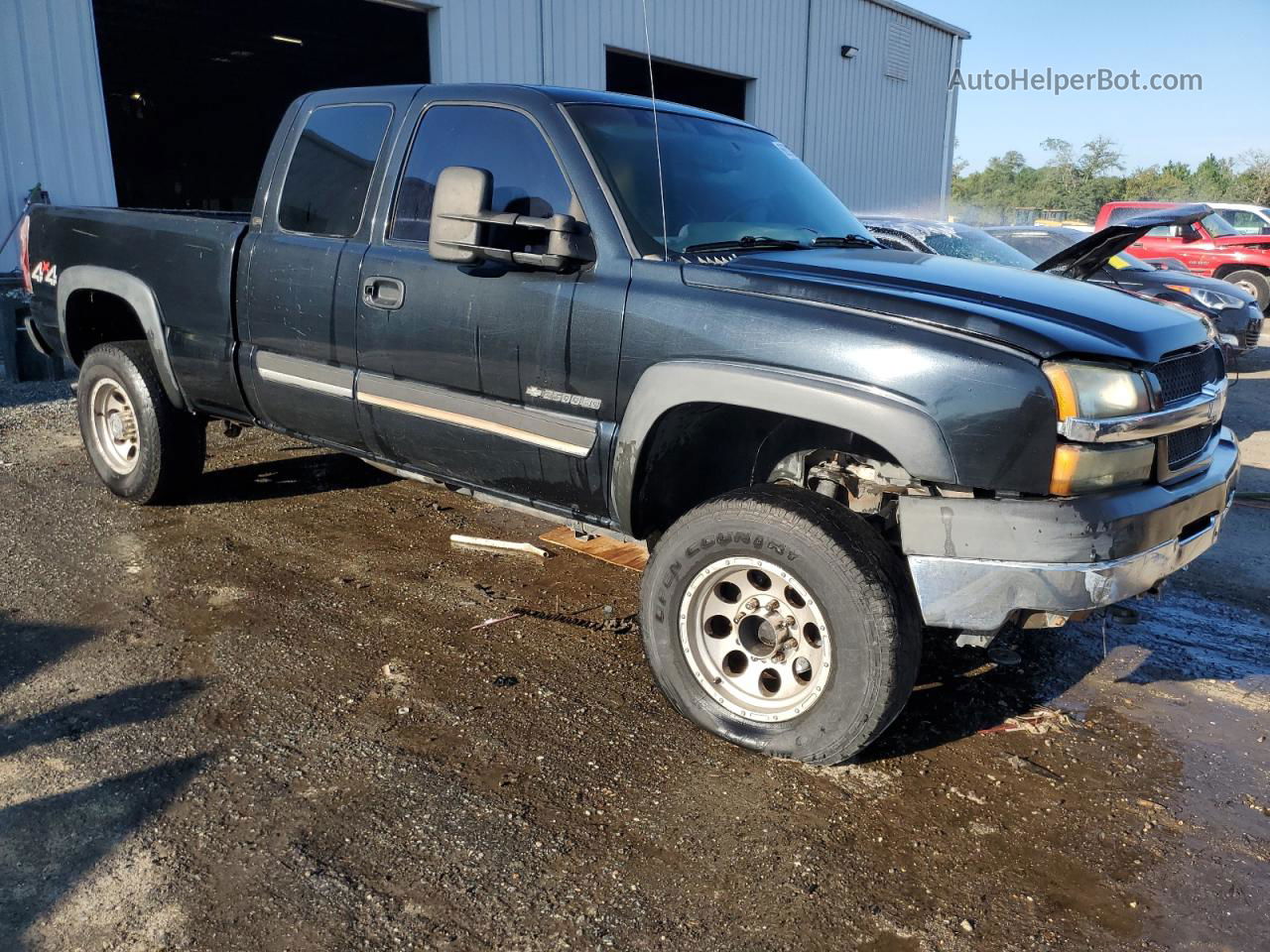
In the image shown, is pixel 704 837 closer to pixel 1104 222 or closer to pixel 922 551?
pixel 922 551

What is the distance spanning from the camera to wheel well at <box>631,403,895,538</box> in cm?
314

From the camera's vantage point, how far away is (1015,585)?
2615 mm

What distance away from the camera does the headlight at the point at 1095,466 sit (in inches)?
101

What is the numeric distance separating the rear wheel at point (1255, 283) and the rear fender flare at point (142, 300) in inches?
654

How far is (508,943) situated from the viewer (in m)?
2.24

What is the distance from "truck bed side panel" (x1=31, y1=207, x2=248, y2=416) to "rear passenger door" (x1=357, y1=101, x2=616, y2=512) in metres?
0.95

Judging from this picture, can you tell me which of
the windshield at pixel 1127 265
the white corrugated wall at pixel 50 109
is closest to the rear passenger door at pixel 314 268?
the white corrugated wall at pixel 50 109

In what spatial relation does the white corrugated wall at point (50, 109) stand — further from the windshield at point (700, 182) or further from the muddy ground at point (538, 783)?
the windshield at point (700, 182)

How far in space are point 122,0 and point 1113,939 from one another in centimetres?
1848

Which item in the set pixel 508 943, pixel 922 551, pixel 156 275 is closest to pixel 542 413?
pixel 922 551

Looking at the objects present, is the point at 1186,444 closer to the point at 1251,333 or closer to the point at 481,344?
the point at 481,344

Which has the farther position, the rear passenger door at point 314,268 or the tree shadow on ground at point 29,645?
the rear passenger door at point 314,268

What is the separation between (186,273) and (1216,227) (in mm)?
16970

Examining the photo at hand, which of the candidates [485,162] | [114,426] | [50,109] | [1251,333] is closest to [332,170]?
[485,162]
